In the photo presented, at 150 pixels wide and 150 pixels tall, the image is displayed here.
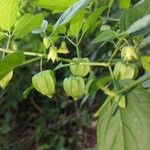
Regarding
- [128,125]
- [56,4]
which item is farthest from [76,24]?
[128,125]

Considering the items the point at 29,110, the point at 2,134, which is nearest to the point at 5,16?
the point at 2,134

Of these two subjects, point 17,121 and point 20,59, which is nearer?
point 20,59

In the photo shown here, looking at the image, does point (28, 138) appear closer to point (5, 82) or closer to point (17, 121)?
point (17, 121)

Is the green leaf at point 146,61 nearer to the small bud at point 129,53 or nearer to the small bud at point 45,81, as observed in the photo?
the small bud at point 129,53

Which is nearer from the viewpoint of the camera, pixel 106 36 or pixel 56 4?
pixel 106 36

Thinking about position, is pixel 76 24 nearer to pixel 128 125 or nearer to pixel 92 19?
pixel 92 19
